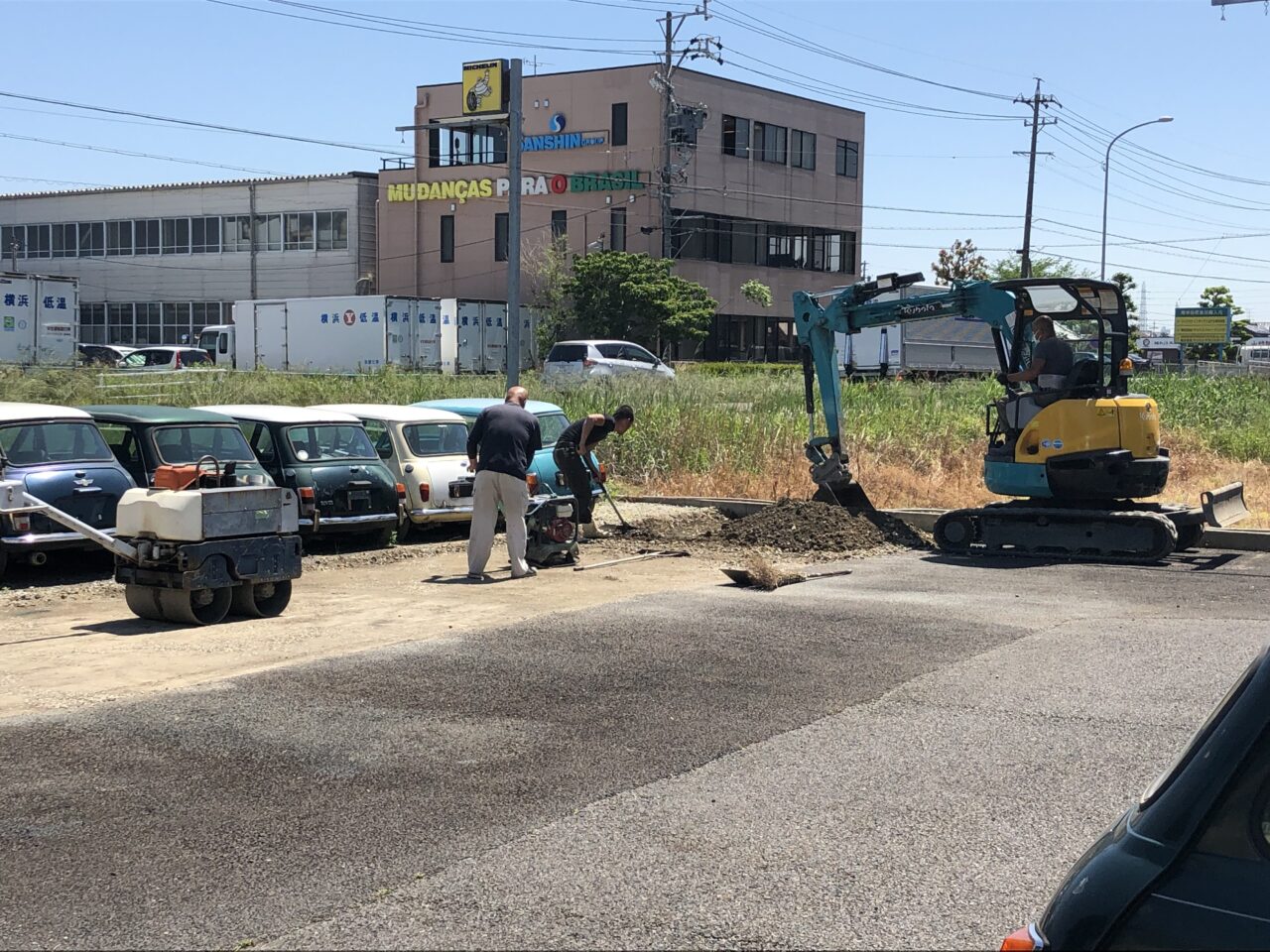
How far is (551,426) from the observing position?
Result: 1917 cm

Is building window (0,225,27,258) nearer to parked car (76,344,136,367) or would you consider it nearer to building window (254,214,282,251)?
building window (254,214,282,251)

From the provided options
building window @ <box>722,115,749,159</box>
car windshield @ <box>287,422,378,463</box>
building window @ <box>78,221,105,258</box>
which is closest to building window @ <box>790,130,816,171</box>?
building window @ <box>722,115,749,159</box>

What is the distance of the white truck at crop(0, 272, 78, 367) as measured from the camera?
3641 cm

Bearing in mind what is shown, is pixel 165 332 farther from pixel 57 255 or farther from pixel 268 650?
pixel 268 650

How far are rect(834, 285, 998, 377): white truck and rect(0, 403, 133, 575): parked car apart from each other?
3790cm

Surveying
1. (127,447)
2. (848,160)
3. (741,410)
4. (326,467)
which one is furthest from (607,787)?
(848,160)

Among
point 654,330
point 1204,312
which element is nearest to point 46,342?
point 654,330

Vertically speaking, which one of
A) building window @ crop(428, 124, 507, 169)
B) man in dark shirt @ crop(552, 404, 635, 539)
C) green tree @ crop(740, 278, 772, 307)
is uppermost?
building window @ crop(428, 124, 507, 169)

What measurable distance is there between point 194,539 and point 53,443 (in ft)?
12.5

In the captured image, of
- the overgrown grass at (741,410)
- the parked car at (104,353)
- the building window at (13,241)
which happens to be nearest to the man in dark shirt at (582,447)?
the overgrown grass at (741,410)

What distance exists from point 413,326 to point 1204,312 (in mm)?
58075

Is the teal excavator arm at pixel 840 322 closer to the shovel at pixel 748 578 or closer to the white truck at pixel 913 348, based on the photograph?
the shovel at pixel 748 578

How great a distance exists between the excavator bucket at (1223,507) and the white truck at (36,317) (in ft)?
93.6

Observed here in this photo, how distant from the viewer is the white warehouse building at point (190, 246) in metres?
66.8
